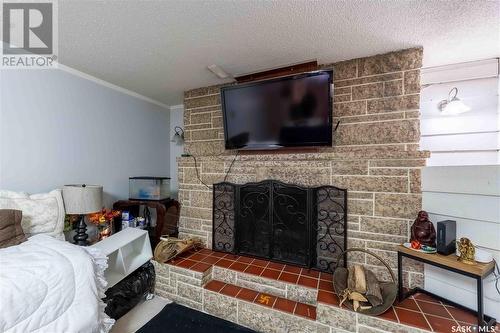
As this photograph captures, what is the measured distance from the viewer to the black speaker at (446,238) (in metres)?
1.35

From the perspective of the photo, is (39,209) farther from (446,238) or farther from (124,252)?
(446,238)

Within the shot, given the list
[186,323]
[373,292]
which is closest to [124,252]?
[186,323]

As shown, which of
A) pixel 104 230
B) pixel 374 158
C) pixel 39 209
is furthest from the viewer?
pixel 104 230

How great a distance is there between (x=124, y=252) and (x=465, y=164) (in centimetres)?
323

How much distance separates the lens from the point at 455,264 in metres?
1.25

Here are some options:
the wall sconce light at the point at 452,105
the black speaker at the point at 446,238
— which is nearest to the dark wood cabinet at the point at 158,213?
the black speaker at the point at 446,238

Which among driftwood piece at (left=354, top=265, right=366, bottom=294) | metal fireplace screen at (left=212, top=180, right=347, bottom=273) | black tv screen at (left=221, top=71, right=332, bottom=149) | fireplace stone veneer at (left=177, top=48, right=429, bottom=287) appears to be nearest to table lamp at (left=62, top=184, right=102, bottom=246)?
metal fireplace screen at (left=212, top=180, right=347, bottom=273)

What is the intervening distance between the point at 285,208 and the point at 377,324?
1002 millimetres

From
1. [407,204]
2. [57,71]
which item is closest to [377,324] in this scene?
[407,204]

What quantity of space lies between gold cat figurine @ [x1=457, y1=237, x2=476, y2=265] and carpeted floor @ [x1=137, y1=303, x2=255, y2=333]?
145 cm

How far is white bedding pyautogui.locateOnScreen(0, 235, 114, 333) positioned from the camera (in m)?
0.94

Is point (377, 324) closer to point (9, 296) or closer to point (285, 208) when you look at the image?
point (285, 208)

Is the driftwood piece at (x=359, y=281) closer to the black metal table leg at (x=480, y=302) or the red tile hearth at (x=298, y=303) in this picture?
the red tile hearth at (x=298, y=303)

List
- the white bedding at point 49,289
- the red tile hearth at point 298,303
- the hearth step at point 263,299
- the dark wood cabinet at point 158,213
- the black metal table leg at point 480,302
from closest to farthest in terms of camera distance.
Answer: the white bedding at point 49,289
the black metal table leg at point 480,302
the red tile hearth at point 298,303
the hearth step at point 263,299
the dark wood cabinet at point 158,213
